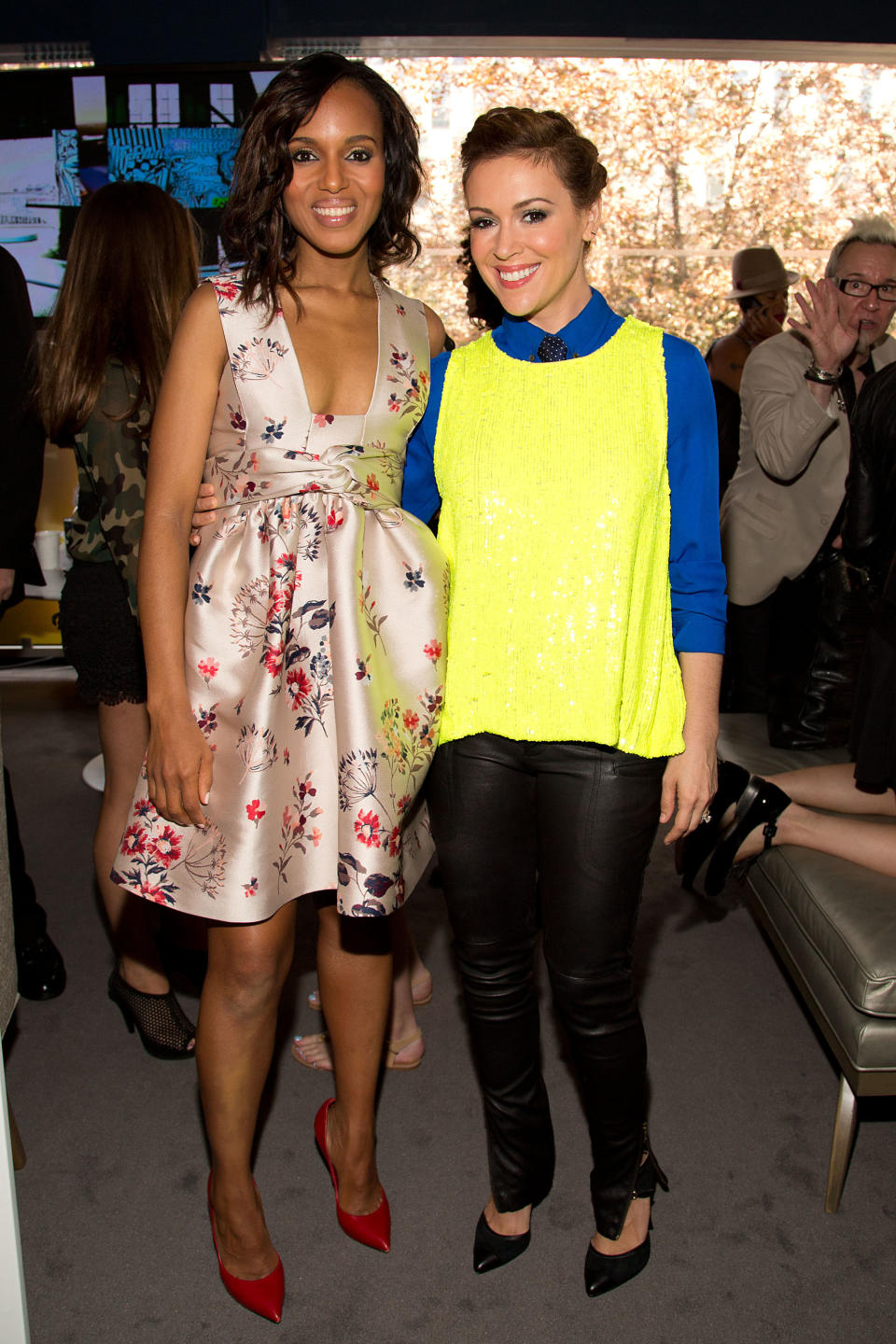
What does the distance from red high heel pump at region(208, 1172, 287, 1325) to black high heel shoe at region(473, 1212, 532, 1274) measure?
31 centimetres

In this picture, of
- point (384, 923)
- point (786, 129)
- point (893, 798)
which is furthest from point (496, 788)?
point (786, 129)

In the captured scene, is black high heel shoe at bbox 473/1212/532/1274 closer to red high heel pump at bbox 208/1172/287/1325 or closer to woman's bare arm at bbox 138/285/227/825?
red high heel pump at bbox 208/1172/287/1325

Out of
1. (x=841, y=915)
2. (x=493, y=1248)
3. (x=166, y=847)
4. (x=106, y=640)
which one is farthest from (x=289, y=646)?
(x=841, y=915)

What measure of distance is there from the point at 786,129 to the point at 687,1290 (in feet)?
18.0

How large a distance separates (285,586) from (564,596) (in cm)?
37

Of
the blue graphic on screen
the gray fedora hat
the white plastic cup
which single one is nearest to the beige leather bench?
the gray fedora hat

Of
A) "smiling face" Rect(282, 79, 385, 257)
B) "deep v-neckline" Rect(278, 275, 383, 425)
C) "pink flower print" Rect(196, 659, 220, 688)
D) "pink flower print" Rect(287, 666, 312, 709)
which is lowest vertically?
"pink flower print" Rect(287, 666, 312, 709)

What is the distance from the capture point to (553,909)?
4.97 feet

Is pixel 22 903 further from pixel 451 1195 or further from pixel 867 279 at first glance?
pixel 867 279

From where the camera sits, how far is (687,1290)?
1.67 meters

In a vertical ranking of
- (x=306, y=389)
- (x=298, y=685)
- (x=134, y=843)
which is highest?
(x=306, y=389)

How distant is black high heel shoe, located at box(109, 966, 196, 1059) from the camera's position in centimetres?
225

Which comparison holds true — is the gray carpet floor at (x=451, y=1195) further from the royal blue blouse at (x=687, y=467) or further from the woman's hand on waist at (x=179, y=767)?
the royal blue blouse at (x=687, y=467)

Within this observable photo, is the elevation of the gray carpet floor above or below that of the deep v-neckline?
below
